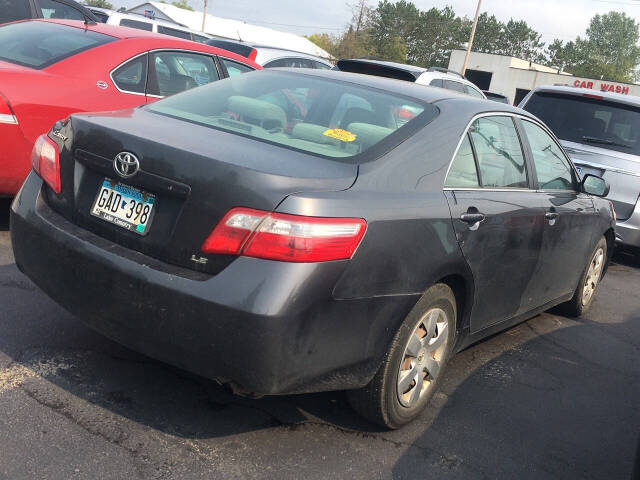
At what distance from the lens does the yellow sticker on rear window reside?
132 inches

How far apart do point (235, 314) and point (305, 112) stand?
1.37 meters

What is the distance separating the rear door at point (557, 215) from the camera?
442 cm

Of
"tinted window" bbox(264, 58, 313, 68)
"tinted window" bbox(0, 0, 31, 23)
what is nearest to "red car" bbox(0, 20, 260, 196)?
"tinted window" bbox(0, 0, 31, 23)

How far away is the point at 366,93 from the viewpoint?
151 inches

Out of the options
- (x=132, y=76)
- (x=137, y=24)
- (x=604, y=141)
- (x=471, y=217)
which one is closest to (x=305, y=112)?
(x=471, y=217)

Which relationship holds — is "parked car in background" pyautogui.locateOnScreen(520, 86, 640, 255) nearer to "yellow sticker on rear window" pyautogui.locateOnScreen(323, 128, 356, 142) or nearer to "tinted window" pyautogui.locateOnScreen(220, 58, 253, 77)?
"tinted window" pyautogui.locateOnScreen(220, 58, 253, 77)

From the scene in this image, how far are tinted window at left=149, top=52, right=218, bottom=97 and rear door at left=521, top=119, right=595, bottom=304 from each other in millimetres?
3103

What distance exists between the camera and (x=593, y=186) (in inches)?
200

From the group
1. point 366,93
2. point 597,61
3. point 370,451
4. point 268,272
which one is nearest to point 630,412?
point 370,451

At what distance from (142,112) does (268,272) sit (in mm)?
1346

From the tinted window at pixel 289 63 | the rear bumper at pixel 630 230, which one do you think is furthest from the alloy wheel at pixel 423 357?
the tinted window at pixel 289 63

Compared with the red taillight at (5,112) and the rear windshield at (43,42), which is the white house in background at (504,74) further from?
the red taillight at (5,112)

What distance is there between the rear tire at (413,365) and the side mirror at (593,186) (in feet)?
6.46

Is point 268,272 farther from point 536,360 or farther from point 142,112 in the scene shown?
point 536,360
